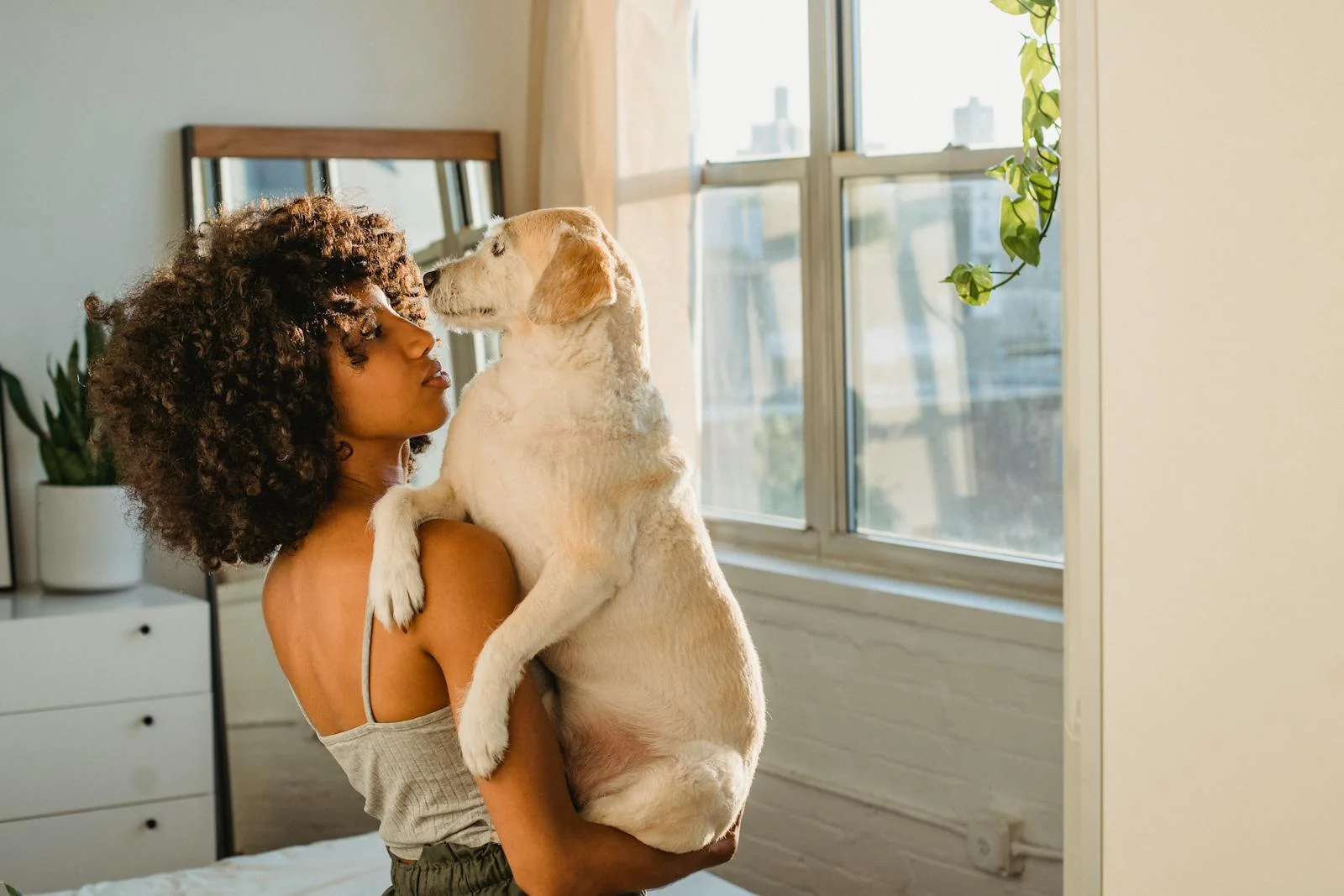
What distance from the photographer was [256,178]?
315 cm

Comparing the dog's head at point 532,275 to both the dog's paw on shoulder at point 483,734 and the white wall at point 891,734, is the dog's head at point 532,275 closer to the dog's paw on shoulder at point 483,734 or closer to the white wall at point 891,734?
the dog's paw on shoulder at point 483,734

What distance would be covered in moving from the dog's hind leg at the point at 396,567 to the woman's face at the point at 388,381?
0.33 feet

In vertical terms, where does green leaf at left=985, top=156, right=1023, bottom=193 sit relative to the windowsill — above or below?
above

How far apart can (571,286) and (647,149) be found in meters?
1.91

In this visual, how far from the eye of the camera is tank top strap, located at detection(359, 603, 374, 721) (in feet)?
3.77

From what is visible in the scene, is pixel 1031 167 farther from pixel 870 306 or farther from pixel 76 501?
→ pixel 76 501

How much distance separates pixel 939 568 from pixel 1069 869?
1840 millimetres

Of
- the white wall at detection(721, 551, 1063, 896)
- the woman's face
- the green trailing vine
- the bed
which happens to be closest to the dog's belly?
the woman's face

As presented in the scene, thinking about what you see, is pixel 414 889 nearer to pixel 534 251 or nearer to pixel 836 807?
pixel 534 251

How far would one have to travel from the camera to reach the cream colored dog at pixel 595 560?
112cm

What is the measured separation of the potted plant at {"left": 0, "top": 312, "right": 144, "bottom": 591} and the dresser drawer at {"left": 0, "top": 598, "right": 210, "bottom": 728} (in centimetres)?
7

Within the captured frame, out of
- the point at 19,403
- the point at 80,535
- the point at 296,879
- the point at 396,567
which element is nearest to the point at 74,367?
the point at 19,403

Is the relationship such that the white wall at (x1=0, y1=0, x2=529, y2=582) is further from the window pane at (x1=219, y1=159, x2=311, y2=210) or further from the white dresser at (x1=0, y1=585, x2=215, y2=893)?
the white dresser at (x1=0, y1=585, x2=215, y2=893)

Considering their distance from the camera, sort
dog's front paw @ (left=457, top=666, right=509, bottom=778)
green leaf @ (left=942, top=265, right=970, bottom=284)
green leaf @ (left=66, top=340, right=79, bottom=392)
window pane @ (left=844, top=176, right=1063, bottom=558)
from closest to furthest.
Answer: dog's front paw @ (left=457, top=666, right=509, bottom=778) → green leaf @ (left=942, top=265, right=970, bottom=284) → window pane @ (left=844, top=176, right=1063, bottom=558) → green leaf @ (left=66, top=340, right=79, bottom=392)
